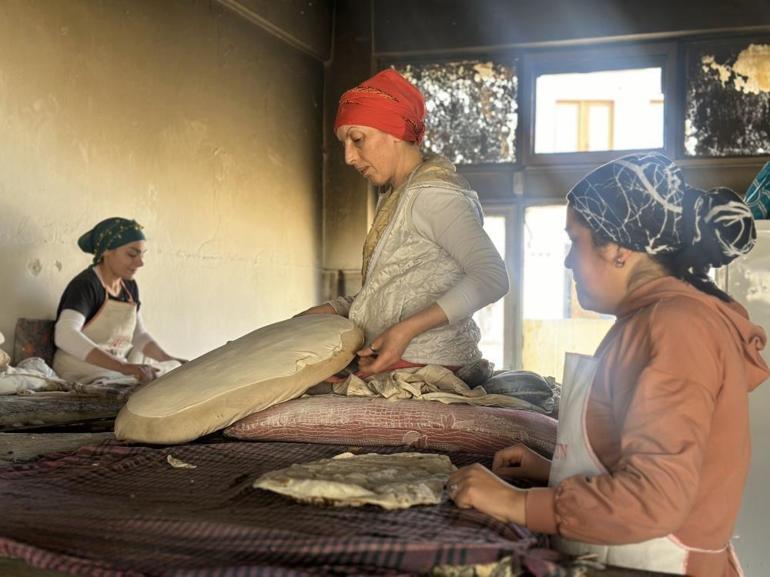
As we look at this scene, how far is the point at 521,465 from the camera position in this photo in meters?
1.75

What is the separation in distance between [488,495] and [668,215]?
52 centimetres

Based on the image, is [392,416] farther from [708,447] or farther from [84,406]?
[84,406]

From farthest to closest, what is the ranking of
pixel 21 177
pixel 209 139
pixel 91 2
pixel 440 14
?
1. pixel 440 14
2. pixel 209 139
3. pixel 91 2
4. pixel 21 177

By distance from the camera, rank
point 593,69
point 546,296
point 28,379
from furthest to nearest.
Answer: point 546,296
point 593,69
point 28,379

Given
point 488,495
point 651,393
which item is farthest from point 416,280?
point 651,393

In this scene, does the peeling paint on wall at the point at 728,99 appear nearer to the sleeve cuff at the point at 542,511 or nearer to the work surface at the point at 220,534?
the work surface at the point at 220,534

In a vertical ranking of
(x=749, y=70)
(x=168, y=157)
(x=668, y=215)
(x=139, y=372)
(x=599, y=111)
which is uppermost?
(x=749, y=70)

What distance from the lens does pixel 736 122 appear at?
707 cm

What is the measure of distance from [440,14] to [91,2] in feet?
11.3

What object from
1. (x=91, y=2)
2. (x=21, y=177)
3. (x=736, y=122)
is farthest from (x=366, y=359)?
(x=736, y=122)

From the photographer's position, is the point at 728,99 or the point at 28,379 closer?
the point at 28,379

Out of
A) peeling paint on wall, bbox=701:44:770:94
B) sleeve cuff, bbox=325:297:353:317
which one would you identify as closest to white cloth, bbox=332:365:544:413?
sleeve cuff, bbox=325:297:353:317

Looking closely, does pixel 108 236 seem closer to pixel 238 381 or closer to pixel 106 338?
pixel 106 338

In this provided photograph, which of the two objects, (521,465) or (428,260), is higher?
(428,260)
